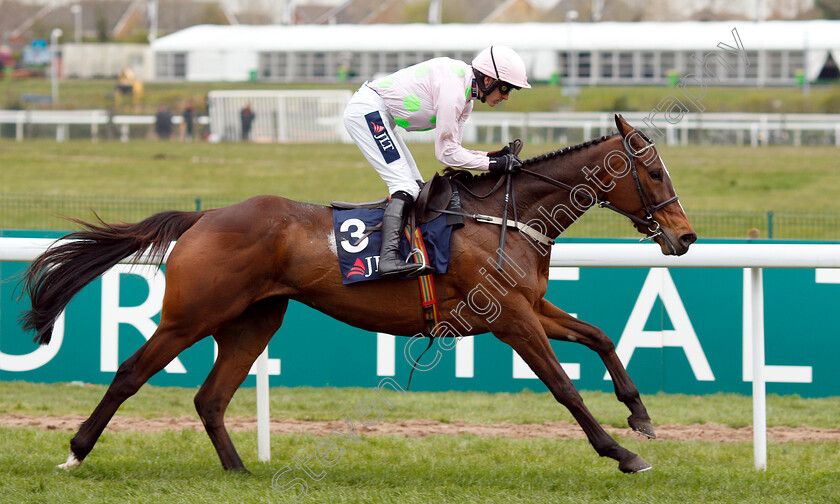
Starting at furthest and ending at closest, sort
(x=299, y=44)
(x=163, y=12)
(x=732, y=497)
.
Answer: (x=163, y=12)
(x=299, y=44)
(x=732, y=497)

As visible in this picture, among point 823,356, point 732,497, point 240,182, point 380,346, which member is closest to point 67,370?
point 380,346

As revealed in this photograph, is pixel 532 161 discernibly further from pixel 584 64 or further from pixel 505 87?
pixel 584 64

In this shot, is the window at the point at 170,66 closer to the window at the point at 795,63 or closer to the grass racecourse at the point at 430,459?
the window at the point at 795,63

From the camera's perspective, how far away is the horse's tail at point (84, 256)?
4930mm

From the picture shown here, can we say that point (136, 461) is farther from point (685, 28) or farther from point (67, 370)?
point (685, 28)

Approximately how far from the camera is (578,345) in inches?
288

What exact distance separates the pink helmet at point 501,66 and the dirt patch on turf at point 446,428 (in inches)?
90.9

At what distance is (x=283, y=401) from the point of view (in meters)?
7.00

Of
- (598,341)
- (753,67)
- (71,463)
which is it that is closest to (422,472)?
(598,341)

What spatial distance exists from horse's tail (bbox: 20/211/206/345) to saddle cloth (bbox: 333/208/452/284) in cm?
78

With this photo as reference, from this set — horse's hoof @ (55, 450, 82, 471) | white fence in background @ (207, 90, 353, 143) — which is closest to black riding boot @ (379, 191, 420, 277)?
horse's hoof @ (55, 450, 82, 471)

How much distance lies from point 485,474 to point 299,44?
1519 inches

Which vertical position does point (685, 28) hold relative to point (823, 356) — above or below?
above

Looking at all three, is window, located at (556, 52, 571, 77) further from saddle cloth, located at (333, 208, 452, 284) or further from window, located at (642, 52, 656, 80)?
saddle cloth, located at (333, 208, 452, 284)
